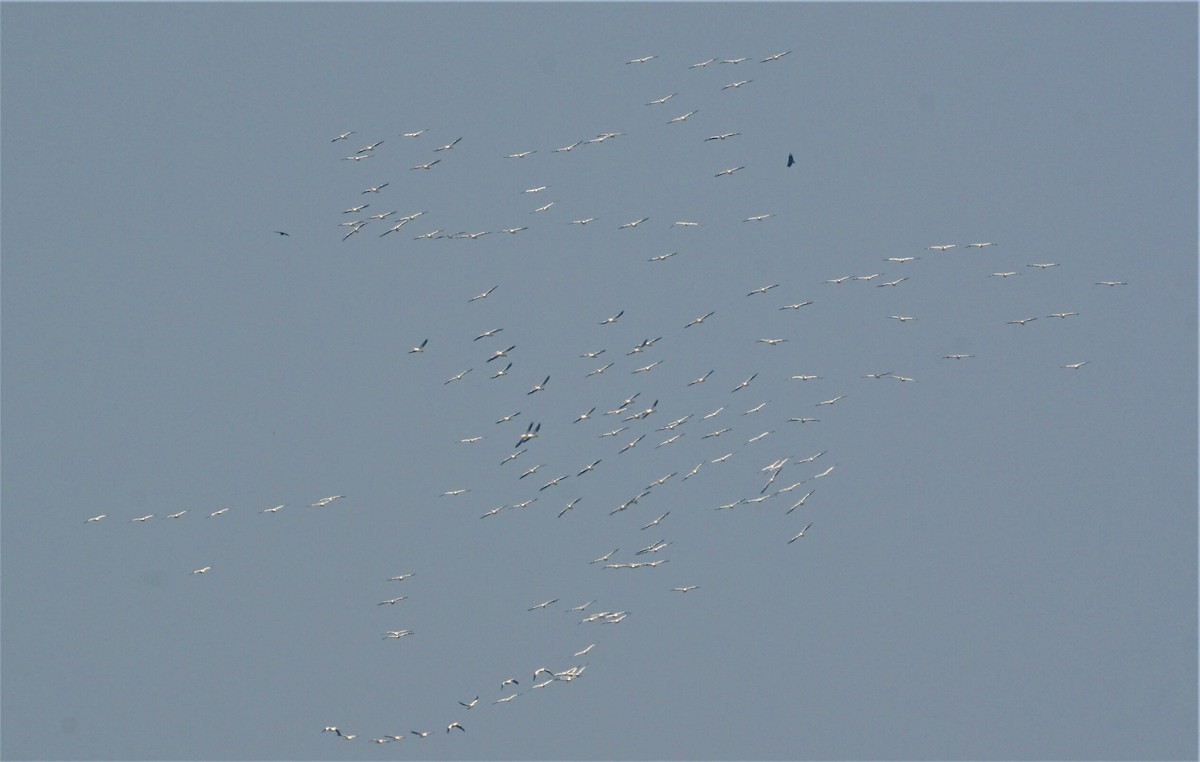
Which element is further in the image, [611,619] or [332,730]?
[611,619]

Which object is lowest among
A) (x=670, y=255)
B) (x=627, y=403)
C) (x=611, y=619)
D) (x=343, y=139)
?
(x=611, y=619)

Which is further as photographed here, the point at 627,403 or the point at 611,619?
the point at 611,619

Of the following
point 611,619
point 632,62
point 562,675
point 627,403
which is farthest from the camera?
point 611,619

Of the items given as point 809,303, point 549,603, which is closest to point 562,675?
point 549,603

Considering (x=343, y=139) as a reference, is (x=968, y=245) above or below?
below

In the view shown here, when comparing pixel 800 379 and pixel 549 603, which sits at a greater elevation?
pixel 800 379

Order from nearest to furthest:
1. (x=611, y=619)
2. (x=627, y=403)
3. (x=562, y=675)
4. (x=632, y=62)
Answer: (x=632, y=62) < (x=562, y=675) < (x=627, y=403) < (x=611, y=619)

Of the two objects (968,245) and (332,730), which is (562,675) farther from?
(968,245)

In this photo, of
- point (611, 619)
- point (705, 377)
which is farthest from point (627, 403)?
point (611, 619)

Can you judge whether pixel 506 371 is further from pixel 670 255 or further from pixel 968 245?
pixel 968 245
